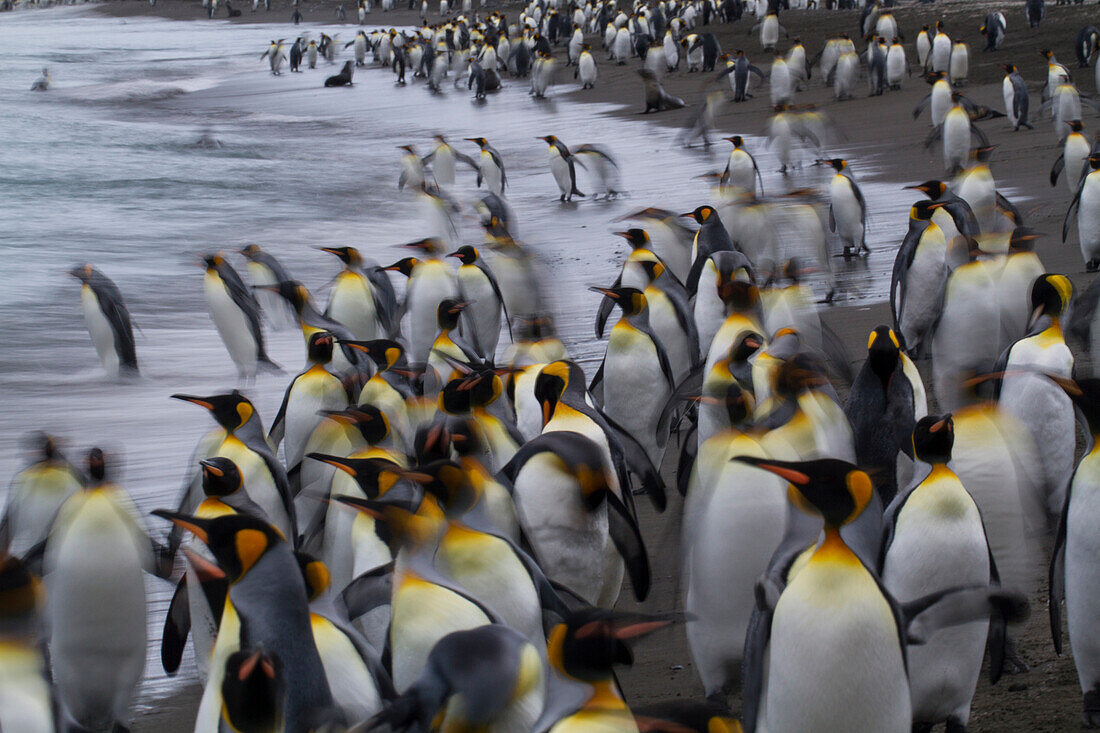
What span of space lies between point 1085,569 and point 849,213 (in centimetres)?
567

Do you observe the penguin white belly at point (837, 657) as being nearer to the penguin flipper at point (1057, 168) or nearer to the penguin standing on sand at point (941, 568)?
the penguin standing on sand at point (941, 568)

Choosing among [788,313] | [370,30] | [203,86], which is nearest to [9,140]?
[203,86]

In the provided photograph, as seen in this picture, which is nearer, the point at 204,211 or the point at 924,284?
the point at 924,284

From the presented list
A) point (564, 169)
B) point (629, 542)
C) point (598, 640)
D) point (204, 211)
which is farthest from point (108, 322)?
point (204, 211)

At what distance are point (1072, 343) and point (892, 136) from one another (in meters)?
8.95

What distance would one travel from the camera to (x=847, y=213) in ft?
26.7

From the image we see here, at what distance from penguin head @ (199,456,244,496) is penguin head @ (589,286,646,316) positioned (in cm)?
197

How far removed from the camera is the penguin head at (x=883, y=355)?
3.56 m

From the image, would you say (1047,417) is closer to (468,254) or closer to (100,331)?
(468,254)

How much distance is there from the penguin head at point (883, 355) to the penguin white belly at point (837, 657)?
4.44 ft

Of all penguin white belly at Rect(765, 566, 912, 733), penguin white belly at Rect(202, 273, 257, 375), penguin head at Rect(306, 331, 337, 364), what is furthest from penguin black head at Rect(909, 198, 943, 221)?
penguin white belly at Rect(765, 566, 912, 733)

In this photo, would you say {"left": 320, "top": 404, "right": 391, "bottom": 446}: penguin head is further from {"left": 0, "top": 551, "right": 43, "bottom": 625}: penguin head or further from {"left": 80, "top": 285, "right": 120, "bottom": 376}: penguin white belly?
{"left": 80, "top": 285, "right": 120, "bottom": 376}: penguin white belly

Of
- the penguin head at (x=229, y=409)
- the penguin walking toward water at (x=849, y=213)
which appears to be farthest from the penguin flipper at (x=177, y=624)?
the penguin walking toward water at (x=849, y=213)

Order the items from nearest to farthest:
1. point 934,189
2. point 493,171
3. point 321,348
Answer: point 321,348 < point 934,189 < point 493,171
